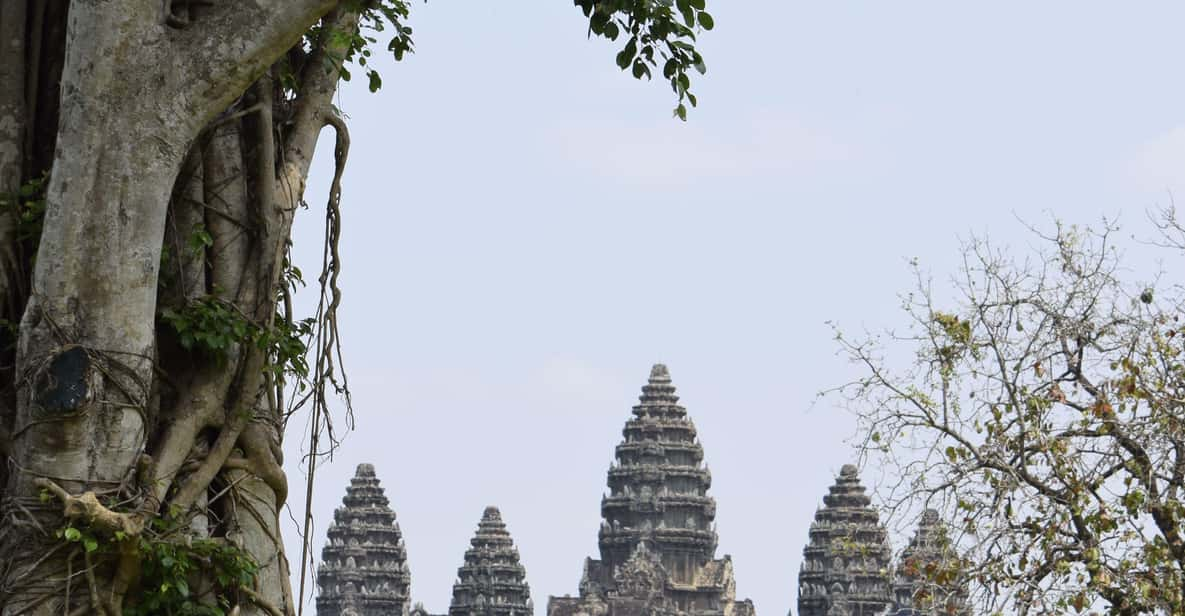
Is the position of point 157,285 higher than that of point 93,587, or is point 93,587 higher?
point 157,285

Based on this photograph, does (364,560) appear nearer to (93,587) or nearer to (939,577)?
(939,577)

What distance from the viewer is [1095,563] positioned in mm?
10773

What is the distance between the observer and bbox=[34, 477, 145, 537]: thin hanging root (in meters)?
5.38

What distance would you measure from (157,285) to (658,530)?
55859 mm

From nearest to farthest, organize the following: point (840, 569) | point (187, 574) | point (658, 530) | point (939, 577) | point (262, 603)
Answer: point (187, 574) < point (262, 603) < point (939, 577) < point (840, 569) < point (658, 530)

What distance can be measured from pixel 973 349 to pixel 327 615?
49.3 meters

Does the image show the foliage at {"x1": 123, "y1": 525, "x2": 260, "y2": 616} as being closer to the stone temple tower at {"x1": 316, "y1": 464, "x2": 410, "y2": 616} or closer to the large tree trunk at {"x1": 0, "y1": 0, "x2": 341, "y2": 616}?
the large tree trunk at {"x1": 0, "y1": 0, "x2": 341, "y2": 616}

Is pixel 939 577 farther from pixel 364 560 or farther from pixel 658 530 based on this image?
pixel 658 530

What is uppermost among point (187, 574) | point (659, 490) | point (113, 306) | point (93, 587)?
point (659, 490)

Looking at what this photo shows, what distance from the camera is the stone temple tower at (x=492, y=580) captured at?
194 feet

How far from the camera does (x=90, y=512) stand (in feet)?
17.7

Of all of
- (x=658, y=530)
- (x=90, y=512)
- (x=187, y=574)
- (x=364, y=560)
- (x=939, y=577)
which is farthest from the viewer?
(x=658, y=530)

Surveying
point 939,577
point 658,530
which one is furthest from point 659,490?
point 939,577

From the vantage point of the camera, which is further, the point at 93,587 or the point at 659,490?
the point at 659,490
